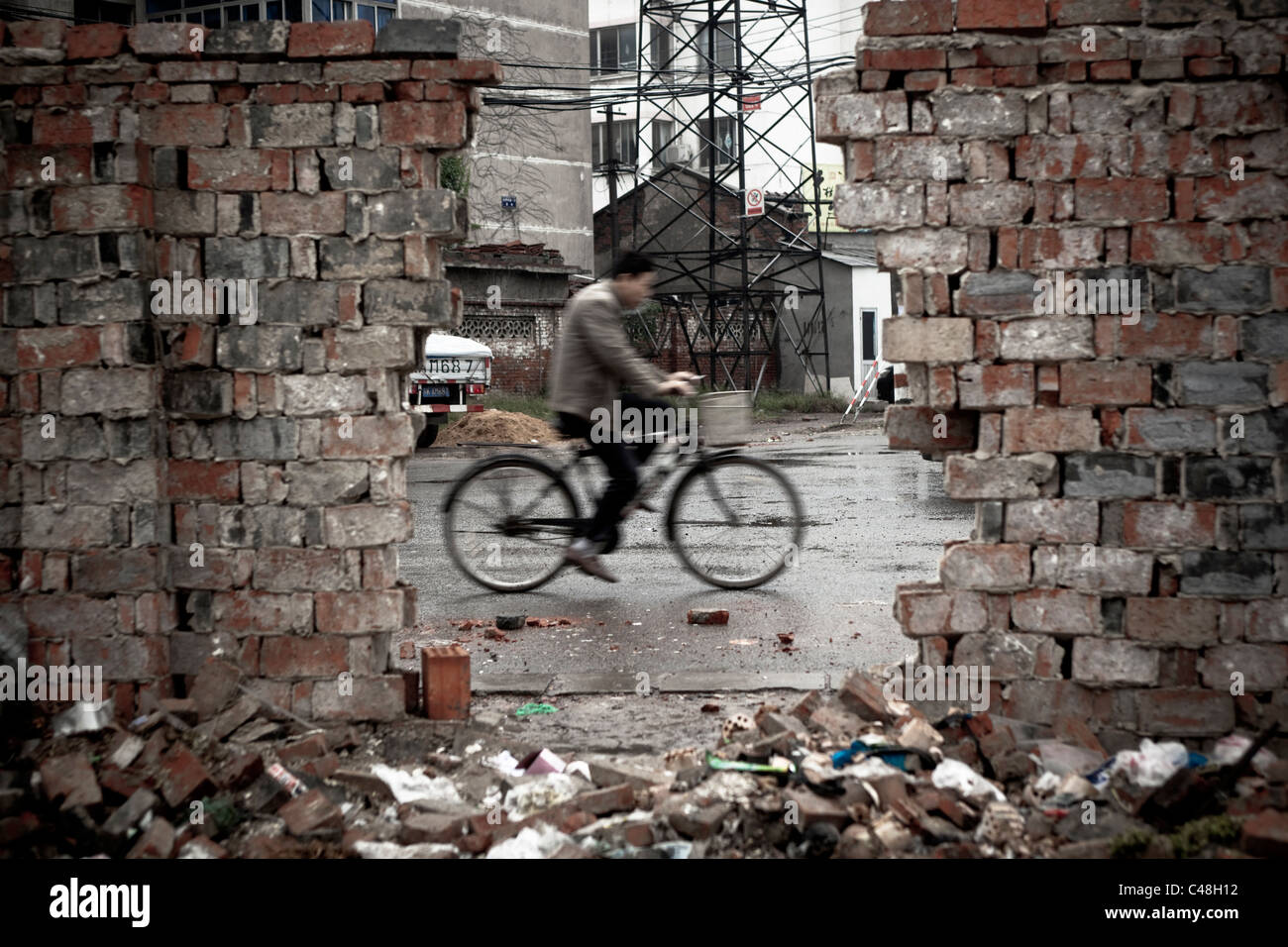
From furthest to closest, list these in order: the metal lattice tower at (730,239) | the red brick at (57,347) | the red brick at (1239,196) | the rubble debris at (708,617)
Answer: the metal lattice tower at (730,239) < the rubble debris at (708,617) < the red brick at (57,347) < the red brick at (1239,196)

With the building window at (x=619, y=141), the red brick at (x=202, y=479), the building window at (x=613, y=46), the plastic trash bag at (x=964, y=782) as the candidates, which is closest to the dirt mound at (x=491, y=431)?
the red brick at (x=202, y=479)

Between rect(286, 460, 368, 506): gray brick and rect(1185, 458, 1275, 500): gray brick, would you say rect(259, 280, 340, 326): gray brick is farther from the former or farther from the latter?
rect(1185, 458, 1275, 500): gray brick

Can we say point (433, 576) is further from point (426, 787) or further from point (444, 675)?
point (426, 787)

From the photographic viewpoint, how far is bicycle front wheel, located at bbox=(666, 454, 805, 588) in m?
7.62

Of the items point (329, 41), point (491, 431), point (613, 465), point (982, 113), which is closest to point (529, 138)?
→ point (491, 431)

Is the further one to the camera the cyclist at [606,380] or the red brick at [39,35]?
the cyclist at [606,380]

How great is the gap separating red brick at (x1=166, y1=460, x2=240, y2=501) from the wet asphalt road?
5.34ft

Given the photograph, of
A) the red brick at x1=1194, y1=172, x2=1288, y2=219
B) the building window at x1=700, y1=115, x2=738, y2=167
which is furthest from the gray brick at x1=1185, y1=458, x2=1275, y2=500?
the building window at x1=700, y1=115, x2=738, y2=167

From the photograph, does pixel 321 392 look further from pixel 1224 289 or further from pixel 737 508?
pixel 1224 289

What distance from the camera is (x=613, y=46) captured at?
4034 centimetres

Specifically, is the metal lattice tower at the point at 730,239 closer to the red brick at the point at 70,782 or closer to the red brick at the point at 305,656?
the red brick at the point at 305,656

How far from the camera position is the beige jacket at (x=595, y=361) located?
706cm

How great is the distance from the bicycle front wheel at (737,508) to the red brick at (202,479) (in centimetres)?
323

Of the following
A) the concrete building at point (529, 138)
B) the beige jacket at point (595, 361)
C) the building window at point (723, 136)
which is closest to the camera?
the beige jacket at point (595, 361)
